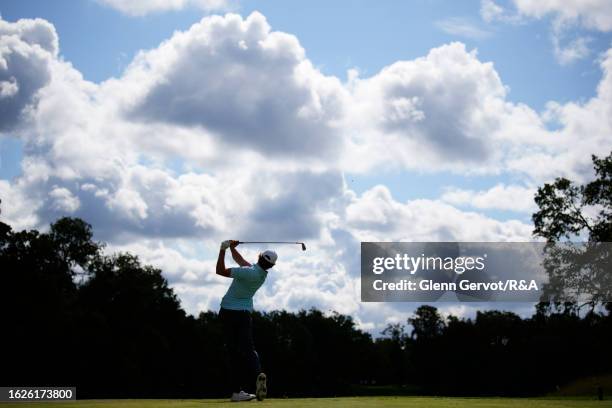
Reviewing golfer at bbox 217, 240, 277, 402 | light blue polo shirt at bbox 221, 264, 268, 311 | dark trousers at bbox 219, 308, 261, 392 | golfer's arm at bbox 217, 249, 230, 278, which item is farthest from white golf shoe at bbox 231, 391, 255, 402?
golfer's arm at bbox 217, 249, 230, 278

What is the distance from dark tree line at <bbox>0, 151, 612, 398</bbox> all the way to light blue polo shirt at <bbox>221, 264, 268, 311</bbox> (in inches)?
1763

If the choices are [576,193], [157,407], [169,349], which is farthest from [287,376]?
[157,407]

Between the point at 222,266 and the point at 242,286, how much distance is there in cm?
50

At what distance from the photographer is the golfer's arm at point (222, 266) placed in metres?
13.1

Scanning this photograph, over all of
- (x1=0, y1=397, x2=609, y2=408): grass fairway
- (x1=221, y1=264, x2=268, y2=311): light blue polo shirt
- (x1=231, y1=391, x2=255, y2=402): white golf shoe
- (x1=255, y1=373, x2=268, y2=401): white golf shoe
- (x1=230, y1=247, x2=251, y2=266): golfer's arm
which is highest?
(x1=230, y1=247, x2=251, y2=266): golfer's arm

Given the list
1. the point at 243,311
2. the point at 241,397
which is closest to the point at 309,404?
the point at 241,397

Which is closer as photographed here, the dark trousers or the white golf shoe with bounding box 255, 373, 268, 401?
the white golf shoe with bounding box 255, 373, 268, 401

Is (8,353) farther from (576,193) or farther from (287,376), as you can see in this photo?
(287,376)

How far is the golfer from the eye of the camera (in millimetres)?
13219

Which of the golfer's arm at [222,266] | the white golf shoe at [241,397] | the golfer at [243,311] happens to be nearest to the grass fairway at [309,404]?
the white golf shoe at [241,397]

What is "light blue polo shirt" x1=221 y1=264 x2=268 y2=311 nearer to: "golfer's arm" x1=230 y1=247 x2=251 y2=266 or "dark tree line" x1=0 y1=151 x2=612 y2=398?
"golfer's arm" x1=230 y1=247 x2=251 y2=266

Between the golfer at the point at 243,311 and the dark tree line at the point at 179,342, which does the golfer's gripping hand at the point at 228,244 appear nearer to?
the golfer at the point at 243,311

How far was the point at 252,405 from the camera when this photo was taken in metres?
12.2

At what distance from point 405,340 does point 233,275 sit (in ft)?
578
